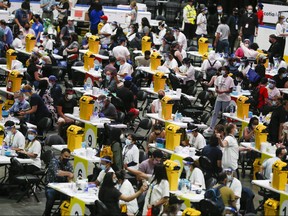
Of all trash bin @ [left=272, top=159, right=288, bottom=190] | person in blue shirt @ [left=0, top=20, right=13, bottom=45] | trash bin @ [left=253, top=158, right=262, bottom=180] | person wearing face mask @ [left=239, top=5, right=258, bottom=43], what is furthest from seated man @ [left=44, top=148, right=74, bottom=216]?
person wearing face mask @ [left=239, top=5, right=258, bottom=43]

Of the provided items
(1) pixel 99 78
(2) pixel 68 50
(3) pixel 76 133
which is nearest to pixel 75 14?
(2) pixel 68 50

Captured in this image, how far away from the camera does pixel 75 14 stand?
42312mm

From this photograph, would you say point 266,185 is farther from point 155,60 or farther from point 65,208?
point 155,60

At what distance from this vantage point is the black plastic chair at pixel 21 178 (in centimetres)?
2235

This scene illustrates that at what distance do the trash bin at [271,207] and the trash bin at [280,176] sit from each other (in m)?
0.33

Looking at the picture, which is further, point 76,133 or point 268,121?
point 268,121

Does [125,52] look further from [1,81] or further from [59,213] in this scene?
[59,213]

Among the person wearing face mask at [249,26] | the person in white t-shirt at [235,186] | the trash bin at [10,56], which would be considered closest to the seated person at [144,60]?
the trash bin at [10,56]

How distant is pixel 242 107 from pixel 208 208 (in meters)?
7.99

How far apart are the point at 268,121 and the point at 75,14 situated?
1651 centimetres

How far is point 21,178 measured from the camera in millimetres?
22359

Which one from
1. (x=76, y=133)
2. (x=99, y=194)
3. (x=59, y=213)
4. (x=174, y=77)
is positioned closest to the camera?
(x=99, y=194)

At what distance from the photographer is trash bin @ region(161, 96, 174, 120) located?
2669 cm

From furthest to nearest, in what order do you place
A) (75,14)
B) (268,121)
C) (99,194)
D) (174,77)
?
(75,14), (174,77), (268,121), (99,194)
